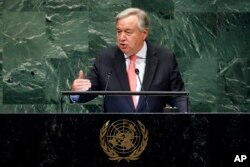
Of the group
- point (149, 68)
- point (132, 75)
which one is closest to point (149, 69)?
point (149, 68)

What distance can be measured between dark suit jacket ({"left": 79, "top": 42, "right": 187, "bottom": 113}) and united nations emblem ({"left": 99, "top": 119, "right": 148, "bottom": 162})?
41.4 inches

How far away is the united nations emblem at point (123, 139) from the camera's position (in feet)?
10.4

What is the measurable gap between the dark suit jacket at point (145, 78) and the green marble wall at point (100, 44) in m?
1.60

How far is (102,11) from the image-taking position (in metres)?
6.23

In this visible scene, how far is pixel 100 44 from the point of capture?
→ 20.4 ft

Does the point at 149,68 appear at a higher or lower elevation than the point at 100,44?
lower

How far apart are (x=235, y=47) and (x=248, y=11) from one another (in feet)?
1.21

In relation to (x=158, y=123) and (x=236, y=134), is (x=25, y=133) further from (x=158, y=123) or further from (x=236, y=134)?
(x=236, y=134)

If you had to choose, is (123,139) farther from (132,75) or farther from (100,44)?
(100,44)

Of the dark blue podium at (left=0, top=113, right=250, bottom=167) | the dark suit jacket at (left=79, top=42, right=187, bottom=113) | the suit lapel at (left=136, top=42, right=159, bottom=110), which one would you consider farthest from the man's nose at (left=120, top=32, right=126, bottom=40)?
the dark blue podium at (left=0, top=113, right=250, bottom=167)

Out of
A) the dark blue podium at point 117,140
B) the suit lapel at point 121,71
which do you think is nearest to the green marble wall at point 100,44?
the suit lapel at point 121,71

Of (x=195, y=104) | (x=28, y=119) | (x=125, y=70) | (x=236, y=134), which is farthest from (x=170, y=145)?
(x=195, y=104)

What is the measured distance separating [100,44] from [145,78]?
187 cm

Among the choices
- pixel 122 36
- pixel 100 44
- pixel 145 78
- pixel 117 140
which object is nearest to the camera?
pixel 117 140
